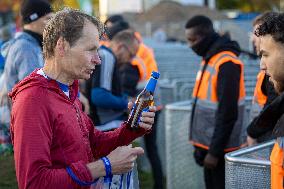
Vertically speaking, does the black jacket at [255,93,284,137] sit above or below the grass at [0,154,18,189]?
above

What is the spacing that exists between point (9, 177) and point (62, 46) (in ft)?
15.1

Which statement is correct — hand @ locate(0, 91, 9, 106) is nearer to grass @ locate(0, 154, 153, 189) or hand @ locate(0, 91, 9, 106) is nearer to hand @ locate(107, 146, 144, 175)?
grass @ locate(0, 154, 153, 189)

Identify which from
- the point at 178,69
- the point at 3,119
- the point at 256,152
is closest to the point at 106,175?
the point at 256,152

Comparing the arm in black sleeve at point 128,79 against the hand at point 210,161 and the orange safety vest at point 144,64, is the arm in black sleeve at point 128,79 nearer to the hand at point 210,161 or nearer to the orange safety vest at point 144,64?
the orange safety vest at point 144,64

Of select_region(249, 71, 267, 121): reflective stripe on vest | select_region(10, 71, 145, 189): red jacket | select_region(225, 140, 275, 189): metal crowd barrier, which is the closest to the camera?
select_region(10, 71, 145, 189): red jacket

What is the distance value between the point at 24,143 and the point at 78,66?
17.7 inches

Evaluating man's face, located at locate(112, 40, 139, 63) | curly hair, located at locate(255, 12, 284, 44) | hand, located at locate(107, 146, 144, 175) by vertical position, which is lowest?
hand, located at locate(107, 146, 144, 175)

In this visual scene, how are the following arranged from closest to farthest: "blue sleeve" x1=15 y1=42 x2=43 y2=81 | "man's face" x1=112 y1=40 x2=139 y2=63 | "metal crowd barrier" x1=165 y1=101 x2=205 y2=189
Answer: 1. "blue sleeve" x1=15 y1=42 x2=43 y2=81
2. "man's face" x1=112 y1=40 x2=139 y2=63
3. "metal crowd barrier" x1=165 y1=101 x2=205 y2=189

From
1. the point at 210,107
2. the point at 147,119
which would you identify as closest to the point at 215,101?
the point at 210,107

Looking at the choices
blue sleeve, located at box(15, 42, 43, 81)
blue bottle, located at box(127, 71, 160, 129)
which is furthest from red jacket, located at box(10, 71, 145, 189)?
blue sleeve, located at box(15, 42, 43, 81)

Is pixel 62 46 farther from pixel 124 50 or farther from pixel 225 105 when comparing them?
pixel 124 50

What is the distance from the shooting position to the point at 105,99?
5.39 m

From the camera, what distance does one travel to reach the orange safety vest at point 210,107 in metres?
4.99

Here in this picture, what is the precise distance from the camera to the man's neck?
2711 millimetres
